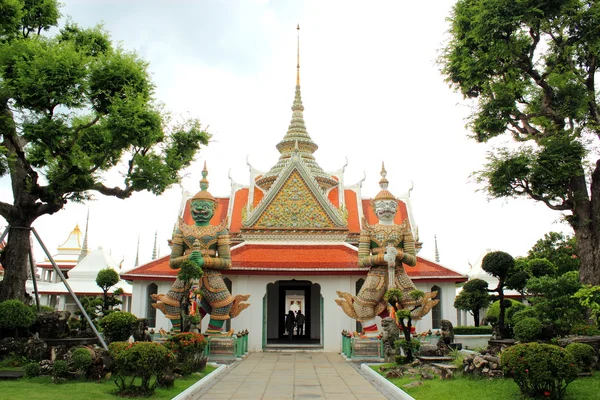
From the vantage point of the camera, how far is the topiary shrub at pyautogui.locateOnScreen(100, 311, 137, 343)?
35.1 ft

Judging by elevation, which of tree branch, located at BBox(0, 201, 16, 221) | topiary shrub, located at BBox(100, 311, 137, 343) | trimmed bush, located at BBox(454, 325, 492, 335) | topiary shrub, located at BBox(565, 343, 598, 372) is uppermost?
tree branch, located at BBox(0, 201, 16, 221)

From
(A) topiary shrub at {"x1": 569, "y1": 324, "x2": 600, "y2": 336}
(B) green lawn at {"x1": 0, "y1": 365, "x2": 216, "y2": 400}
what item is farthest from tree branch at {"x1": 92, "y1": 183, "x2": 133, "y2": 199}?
(A) topiary shrub at {"x1": 569, "y1": 324, "x2": 600, "y2": 336}

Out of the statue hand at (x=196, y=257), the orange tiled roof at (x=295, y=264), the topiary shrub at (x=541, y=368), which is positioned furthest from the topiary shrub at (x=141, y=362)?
the orange tiled roof at (x=295, y=264)

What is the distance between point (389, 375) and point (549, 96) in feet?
22.2

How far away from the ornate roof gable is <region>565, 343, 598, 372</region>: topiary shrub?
10129 mm

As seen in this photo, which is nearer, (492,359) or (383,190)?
(492,359)

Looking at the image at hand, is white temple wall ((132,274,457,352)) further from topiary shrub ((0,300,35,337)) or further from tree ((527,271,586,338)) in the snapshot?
tree ((527,271,586,338))

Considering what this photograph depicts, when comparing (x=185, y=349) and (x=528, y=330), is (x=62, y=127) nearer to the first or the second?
(x=185, y=349)

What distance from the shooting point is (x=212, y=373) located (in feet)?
33.0

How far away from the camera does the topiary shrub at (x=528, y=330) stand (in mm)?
9469

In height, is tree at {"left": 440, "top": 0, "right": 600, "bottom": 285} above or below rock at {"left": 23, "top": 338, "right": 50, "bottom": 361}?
above

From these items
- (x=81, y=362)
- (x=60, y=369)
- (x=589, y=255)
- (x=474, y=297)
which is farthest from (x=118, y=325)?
(x=589, y=255)

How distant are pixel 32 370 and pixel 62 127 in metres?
4.58

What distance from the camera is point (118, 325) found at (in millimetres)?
10719
